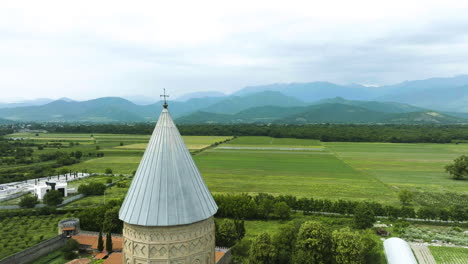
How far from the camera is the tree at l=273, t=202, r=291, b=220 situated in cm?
3641

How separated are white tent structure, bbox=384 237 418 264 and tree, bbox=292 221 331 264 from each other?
5.48 m

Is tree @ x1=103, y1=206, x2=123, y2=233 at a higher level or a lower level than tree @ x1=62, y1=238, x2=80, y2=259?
higher

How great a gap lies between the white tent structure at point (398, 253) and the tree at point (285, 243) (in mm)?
7860

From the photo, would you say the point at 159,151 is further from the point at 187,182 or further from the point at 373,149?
the point at 373,149

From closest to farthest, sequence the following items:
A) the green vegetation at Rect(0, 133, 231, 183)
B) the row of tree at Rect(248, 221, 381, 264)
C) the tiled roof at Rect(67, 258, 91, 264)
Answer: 1. the row of tree at Rect(248, 221, 381, 264)
2. the tiled roof at Rect(67, 258, 91, 264)
3. the green vegetation at Rect(0, 133, 231, 183)

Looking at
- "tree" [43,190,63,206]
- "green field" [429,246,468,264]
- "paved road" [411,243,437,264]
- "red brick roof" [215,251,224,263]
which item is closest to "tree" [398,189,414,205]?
"paved road" [411,243,437,264]

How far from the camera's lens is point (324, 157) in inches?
3073

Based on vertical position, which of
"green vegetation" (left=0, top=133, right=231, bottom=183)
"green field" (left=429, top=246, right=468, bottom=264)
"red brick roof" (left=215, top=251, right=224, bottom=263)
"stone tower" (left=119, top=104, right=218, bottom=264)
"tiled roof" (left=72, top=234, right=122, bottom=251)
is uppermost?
"stone tower" (left=119, top=104, right=218, bottom=264)

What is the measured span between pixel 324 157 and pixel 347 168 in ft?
44.6

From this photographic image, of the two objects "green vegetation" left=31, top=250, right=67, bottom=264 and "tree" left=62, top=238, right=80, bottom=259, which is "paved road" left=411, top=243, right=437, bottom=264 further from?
"green vegetation" left=31, top=250, right=67, bottom=264

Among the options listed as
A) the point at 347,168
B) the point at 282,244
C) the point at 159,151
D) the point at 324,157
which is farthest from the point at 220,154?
the point at 159,151

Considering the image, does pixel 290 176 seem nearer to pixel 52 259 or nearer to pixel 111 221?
pixel 111 221

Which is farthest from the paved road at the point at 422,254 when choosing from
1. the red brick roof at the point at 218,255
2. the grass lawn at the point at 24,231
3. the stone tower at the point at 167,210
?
the grass lawn at the point at 24,231

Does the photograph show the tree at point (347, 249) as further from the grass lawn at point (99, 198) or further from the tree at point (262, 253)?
the grass lawn at point (99, 198)
